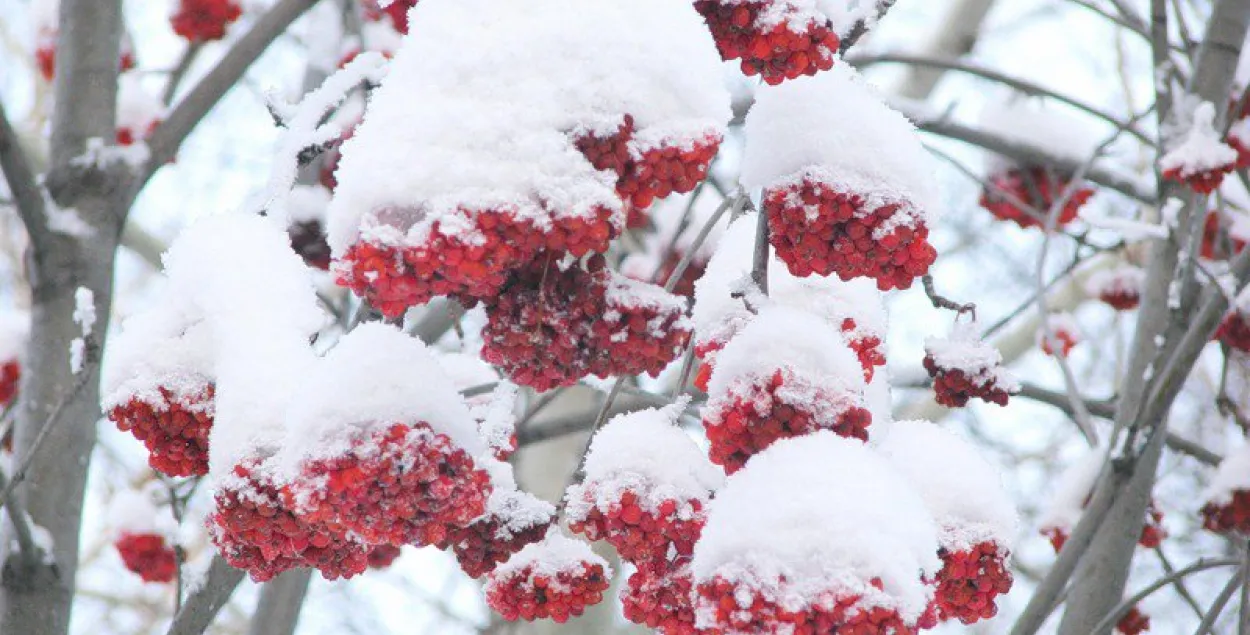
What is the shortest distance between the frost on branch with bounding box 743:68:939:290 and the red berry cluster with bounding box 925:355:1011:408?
0.33 metres

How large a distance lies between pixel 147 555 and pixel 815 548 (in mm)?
2620

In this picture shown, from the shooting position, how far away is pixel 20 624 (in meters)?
2.17

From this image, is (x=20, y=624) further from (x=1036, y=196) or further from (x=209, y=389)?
(x=1036, y=196)

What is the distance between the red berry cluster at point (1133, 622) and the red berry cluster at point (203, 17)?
9.63 ft

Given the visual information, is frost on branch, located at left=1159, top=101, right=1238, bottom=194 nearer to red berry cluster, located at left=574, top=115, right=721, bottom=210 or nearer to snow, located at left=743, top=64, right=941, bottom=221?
snow, located at left=743, top=64, right=941, bottom=221

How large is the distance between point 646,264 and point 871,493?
2761 millimetres

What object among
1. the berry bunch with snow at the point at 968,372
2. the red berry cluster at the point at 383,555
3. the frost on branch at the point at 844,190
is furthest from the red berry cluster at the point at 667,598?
the red berry cluster at the point at 383,555

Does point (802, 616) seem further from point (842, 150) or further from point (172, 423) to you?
point (172, 423)

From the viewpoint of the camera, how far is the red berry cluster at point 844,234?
3.78 ft

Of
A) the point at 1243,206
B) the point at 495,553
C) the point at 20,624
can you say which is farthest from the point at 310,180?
the point at 1243,206

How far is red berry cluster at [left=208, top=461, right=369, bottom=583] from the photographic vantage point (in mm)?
1150

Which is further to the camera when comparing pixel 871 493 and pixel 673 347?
pixel 673 347

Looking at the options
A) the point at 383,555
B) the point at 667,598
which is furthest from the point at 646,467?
the point at 383,555

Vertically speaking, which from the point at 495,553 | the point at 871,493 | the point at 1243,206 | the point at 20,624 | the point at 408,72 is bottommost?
the point at 20,624
